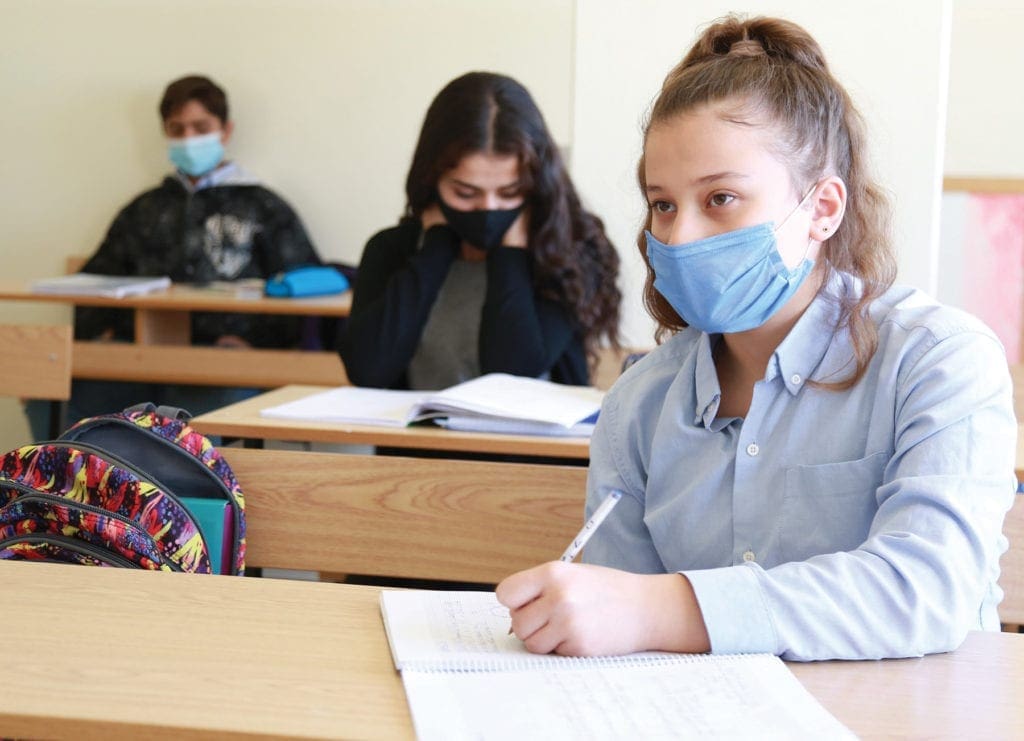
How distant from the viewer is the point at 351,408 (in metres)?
1.99

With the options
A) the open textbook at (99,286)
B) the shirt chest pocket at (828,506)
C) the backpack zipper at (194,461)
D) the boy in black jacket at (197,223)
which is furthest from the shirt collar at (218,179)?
the shirt chest pocket at (828,506)

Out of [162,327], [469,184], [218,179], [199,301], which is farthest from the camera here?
[218,179]

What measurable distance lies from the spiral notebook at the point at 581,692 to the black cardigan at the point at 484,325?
1557 millimetres

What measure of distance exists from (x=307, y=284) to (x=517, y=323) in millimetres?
1930

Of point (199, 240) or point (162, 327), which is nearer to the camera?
point (162, 327)

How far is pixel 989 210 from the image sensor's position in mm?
4180

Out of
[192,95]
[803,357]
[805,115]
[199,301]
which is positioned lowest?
[199,301]

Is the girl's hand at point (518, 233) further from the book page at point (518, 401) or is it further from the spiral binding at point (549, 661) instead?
the spiral binding at point (549, 661)

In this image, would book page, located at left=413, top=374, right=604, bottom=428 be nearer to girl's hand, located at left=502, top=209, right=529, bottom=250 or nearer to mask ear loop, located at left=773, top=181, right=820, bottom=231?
girl's hand, located at left=502, top=209, right=529, bottom=250

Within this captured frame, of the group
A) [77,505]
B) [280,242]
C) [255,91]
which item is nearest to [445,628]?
[77,505]

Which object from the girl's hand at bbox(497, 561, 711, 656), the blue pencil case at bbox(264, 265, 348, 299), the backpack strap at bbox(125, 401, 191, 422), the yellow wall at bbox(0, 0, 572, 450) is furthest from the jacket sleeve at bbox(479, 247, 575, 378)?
the yellow wall at bbox(0, 0, 572, 450)

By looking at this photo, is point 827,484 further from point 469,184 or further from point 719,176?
point 469,184

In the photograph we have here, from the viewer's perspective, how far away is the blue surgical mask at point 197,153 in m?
4.89

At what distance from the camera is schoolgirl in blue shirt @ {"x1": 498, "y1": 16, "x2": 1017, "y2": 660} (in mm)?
897
